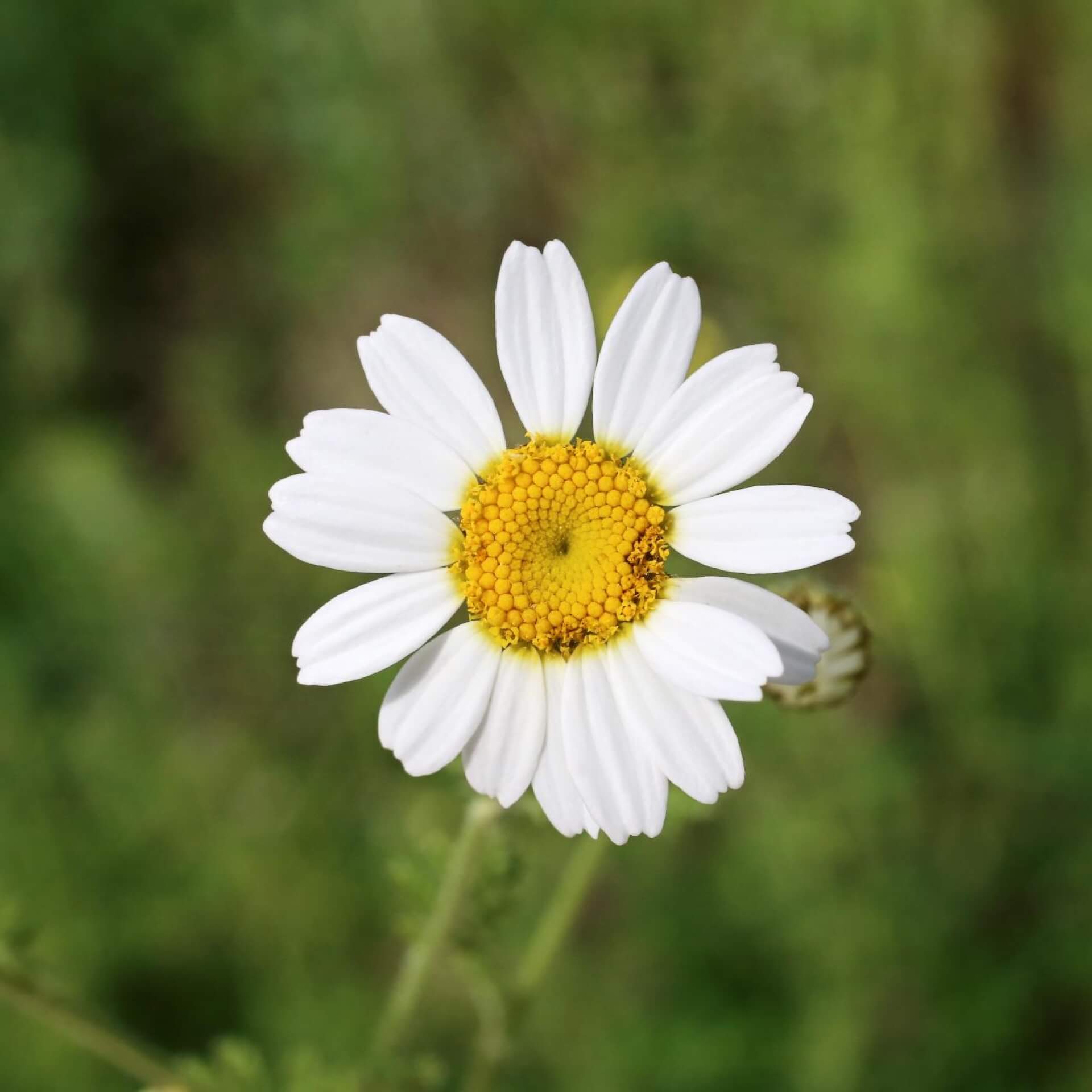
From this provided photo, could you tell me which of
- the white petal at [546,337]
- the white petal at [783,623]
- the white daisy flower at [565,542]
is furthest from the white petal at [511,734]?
the white petal at [546,337]

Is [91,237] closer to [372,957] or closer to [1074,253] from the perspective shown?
[372,957]

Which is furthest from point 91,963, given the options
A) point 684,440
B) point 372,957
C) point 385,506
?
point 684,440

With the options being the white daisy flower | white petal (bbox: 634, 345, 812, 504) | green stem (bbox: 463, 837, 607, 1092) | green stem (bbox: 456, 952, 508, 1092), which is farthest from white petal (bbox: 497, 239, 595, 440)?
green stem (bbox: 456, 952, 508, 1092)

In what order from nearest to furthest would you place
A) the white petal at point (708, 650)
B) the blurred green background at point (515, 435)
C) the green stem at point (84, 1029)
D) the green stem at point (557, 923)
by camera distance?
the white petal at point (708, 650) → the green stem at point (84, 1029) → the green stem at point (557, 923) → the blurred green background at point (515, 435)

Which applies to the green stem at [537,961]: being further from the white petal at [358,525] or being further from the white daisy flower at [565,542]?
the white petal at [358,525]

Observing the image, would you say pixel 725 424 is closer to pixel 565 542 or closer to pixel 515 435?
pixel 565 542

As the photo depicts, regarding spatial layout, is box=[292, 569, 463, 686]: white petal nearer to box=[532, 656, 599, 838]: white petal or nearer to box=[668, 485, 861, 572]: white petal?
box=[532, 656, 599, 838]: white petal
